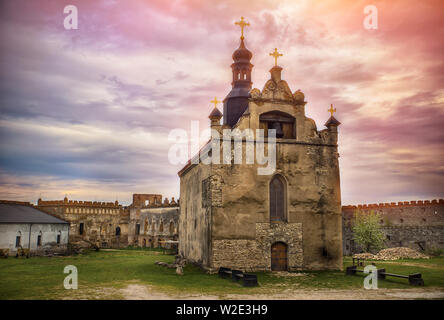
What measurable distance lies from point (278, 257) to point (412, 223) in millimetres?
22945

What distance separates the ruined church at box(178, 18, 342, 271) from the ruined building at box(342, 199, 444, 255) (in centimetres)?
1901

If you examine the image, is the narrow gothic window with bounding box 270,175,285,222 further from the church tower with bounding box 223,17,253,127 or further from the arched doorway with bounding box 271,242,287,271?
the church tower with bounding box 223,17,253,127

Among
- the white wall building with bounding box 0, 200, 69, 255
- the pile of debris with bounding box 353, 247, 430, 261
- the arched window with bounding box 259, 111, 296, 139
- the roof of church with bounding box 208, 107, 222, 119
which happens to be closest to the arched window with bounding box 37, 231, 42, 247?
the white wall building with bounding box 0, 200, 69, 255

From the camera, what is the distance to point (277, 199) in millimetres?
22562

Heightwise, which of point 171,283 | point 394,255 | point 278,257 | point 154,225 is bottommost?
point 394,255

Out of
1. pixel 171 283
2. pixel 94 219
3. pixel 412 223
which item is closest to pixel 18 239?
pixel 94 219

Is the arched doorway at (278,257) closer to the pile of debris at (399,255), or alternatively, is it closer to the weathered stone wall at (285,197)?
the weathered stone wall at (285,197)

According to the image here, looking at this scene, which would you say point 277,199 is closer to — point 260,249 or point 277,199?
point 277,199

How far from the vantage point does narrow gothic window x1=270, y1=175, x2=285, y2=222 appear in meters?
22.4

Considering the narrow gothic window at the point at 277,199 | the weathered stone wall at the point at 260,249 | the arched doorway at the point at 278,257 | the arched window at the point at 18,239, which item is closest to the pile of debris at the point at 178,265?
the weathered stone wall at the point at 260,249

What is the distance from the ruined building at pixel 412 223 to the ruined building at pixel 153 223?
23705mm

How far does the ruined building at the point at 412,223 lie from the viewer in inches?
1420
